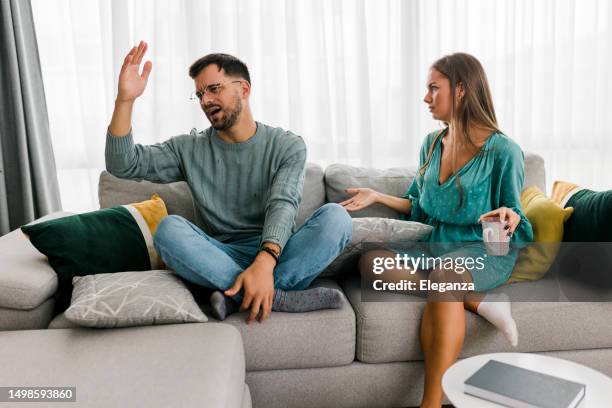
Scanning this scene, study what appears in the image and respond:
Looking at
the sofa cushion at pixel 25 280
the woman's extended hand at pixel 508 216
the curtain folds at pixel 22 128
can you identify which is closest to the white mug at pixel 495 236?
the woman's extended hand at pixel 508 216

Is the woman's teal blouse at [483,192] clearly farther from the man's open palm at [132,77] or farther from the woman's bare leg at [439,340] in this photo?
the man's open palm at [132,77]

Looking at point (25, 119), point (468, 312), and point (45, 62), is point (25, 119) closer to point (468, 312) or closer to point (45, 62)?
point (45, 62)

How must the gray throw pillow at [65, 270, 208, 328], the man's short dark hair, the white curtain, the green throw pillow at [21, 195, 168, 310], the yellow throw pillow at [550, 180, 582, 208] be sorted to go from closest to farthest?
the gray throw pillow at [65, 270, 208, 328] → the green throw pillow at [21, 195, 168, 310] → the man's short dark hair → the yellow throw pillow at [550, 180, 582, 208] → the white curtain

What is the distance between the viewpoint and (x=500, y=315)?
168 cm

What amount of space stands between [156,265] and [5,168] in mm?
1507

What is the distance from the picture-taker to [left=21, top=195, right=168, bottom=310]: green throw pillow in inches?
69.2

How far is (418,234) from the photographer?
2055 mm

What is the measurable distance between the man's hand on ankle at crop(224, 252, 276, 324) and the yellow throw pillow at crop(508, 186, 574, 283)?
33.9 inches

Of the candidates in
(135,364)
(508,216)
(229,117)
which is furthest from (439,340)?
(229,117)

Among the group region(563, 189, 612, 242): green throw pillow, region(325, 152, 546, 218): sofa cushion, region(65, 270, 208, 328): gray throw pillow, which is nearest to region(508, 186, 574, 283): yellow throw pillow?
region(563, 189, 612, 242): green throw pillow

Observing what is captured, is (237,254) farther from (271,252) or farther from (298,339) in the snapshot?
(298,339)

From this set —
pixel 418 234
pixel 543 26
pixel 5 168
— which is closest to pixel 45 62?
pixel 5 168

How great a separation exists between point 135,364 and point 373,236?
3.20ft

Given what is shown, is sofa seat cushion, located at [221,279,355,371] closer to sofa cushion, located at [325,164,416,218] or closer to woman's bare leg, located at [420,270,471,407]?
woman's bare leg, located at [420,270,471,407]
